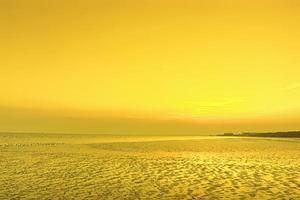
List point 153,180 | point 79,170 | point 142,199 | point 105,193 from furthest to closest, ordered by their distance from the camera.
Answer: point 79,170 < point 153,180 < point 105,193 < point 142,199

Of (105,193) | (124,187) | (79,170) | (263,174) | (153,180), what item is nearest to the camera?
(105,193)

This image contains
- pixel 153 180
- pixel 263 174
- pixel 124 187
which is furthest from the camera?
pixel 263 174

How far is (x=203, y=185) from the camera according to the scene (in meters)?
28.9

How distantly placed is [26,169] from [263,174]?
23104 mm

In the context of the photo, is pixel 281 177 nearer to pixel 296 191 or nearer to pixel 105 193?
pixel 296 191

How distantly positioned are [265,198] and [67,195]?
40.4ft

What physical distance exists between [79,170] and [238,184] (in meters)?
16.5

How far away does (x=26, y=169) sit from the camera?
39.0m

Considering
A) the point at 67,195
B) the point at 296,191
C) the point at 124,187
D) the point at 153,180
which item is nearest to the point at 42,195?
the point at 67,195

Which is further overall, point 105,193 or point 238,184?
point 238,184

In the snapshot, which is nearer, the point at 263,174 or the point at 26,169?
the point at 263,174

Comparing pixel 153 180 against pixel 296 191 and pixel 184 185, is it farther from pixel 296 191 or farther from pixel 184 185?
pixel 296 191

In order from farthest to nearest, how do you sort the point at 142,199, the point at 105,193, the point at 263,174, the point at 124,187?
1. the point at 263,174
2. the point at 124,187
3. the point at 105,193
4. the point at 142,199

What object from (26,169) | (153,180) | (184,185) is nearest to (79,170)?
(26,169)
